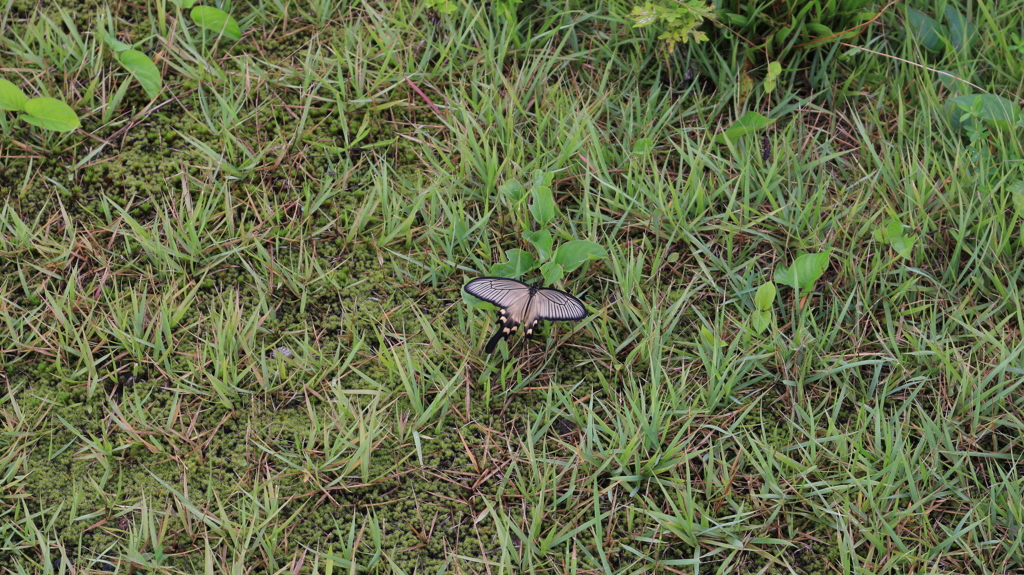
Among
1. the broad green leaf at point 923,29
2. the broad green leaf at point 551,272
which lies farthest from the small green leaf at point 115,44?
the broad green leaf at point 923,29

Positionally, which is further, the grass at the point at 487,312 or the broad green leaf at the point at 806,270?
the broad green leaf at the point at 806,270

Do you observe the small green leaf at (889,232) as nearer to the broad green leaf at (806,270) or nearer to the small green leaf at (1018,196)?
the broad green leaf at (806,270)

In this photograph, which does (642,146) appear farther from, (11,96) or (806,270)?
(11,96)

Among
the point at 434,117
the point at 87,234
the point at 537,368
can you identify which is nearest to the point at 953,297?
the point at 537,368

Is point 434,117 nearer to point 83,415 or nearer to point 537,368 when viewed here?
point 537,368

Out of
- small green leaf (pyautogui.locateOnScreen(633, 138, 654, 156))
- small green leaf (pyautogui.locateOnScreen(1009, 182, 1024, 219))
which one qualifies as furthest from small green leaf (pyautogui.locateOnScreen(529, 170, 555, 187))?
small green leaf (pyautogui.locateOnScreen(1009, 182, 1024, 219))

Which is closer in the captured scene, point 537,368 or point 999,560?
point 999,560
